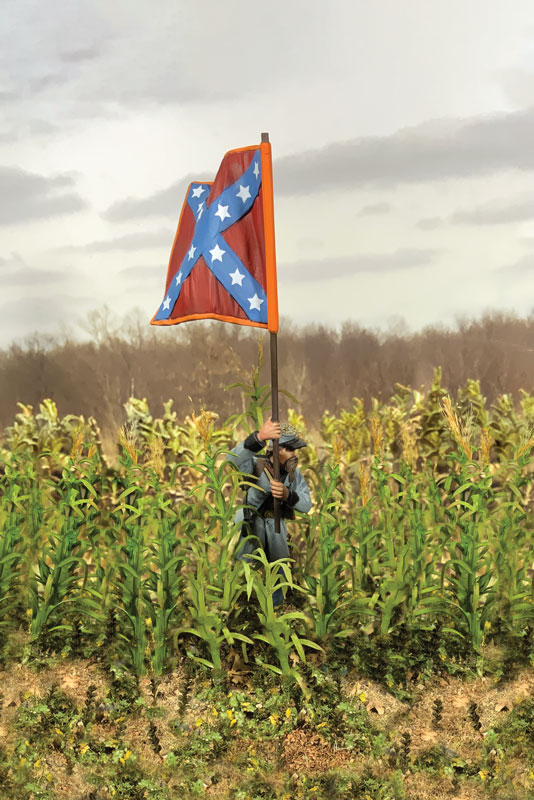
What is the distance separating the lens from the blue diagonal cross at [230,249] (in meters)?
4.18

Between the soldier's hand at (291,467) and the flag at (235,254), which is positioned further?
the soldier's hand at (291,467)

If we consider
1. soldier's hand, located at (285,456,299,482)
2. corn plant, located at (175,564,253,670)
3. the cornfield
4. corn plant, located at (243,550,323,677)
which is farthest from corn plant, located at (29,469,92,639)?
soldier's hand, located at (285,456,299,482)

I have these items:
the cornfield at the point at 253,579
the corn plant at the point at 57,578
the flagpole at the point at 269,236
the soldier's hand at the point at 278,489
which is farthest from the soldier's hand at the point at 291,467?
the corn plant at the point at 57,578

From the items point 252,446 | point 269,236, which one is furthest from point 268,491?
point 269,236

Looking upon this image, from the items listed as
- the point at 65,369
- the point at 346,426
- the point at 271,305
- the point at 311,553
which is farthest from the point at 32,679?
the point at 65,369

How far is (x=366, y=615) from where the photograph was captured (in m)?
4.45

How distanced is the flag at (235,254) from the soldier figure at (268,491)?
0.66m

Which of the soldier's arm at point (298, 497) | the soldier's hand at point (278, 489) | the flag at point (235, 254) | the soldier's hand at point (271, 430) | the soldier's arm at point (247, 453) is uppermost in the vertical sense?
the flag at point (235, 254)

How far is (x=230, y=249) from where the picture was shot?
423 cm

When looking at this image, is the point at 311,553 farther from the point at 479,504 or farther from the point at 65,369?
the point at 65,369

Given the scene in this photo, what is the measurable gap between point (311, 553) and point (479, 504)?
1.01 m

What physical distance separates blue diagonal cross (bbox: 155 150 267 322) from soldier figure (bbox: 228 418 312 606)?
67 cm

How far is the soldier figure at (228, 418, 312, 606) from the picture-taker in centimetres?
435

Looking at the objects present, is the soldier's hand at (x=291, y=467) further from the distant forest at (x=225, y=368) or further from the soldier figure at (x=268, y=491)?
the distant forest at (x=225, y=368)
